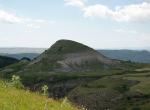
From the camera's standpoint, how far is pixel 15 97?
15578 mm

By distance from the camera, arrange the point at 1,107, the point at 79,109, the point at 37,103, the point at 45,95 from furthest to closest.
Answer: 1. the point at 45,95
2. the point at 79,109
3. the point at 37,103
4. the point at 1,107

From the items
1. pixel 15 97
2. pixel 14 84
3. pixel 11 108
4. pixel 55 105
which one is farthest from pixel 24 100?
pixel 14 84

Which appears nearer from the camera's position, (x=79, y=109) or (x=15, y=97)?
(x=15, y=97)

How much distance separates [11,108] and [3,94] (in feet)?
10.9

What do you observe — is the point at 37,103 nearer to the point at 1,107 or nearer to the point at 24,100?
the point at 24,100

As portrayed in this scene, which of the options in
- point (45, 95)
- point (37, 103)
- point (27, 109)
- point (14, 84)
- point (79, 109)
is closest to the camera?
point (27, 109)

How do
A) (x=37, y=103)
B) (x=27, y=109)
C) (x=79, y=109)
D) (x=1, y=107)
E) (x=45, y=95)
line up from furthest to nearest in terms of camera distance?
(x=45, y=95), (x=79, y=109), (x=37, y=103), (x=27, y=109), (x=1, y=107)

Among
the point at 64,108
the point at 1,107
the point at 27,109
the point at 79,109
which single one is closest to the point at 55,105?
the point at 64,108

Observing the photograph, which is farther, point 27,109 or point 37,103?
point 37,103

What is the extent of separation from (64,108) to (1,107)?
12.8 feet

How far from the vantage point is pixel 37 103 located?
50.1ft

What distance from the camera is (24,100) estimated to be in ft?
50.1

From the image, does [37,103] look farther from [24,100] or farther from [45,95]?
[45,95]

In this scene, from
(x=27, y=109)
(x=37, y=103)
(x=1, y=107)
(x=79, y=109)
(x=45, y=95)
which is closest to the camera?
(x=1, y=107)
